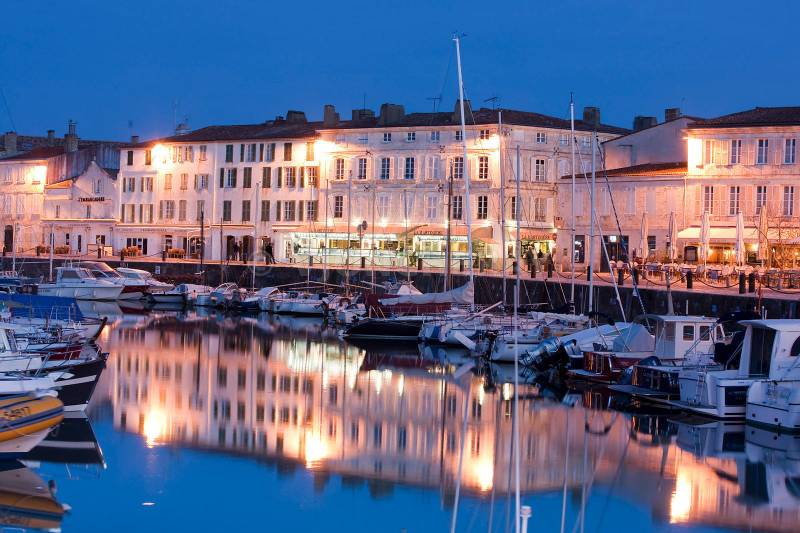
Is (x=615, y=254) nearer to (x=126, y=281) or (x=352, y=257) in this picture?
(x=352, y=257)

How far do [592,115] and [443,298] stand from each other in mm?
36143

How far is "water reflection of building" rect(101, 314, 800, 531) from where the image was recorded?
2172 cm

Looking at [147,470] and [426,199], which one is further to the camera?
[426,199]

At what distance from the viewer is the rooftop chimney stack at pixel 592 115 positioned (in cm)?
8094

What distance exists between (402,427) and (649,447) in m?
5.31

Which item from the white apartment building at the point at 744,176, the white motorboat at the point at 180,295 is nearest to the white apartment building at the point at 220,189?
the white motorboat at the point at 180,295

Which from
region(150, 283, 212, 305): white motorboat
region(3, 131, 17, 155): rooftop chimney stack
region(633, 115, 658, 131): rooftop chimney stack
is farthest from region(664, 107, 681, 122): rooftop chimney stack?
region(3, 131, 17, 155): rooftop chimney stack

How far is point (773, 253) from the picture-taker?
55500 millimetres

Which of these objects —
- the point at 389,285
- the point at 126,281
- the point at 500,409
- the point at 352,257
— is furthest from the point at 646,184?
the point at 500,409

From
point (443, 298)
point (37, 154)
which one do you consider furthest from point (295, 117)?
point (443, 298)

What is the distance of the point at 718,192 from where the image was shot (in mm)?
60125

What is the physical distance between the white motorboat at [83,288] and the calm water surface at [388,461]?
1294 inches

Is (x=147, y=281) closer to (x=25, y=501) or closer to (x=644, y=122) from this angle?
(x=644, y=122)

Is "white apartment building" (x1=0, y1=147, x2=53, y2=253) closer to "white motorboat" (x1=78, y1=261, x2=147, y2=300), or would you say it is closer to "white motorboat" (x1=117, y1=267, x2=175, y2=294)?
"white motorboat" (x1=117, y1=267, x2=175, y2=294)
